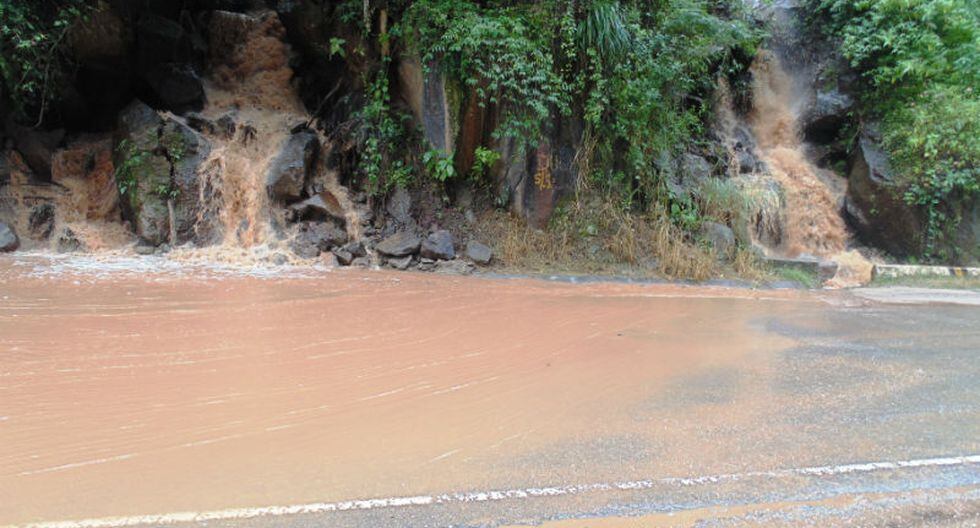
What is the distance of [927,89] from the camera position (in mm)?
10219

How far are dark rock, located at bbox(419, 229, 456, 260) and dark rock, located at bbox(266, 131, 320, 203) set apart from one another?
2.43m

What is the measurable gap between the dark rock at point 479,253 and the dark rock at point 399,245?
738mm

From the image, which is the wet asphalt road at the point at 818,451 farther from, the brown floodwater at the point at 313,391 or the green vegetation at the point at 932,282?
the green vegetation at the point at 932,282

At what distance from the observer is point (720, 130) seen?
1183 cm

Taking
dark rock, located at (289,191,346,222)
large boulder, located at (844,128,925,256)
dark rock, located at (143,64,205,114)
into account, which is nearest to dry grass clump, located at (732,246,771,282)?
large boulder, located at (844,128,925,256)

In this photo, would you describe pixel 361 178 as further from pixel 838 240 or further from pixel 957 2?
pixel 957 2

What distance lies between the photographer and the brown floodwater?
2.24 m

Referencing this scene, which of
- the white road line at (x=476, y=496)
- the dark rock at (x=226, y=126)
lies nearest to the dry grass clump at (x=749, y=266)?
→ the white road line at (x=476, y=496)

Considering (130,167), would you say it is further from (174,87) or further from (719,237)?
(719,237)

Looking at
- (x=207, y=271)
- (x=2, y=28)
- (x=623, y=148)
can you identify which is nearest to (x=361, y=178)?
(x=207, y=271)

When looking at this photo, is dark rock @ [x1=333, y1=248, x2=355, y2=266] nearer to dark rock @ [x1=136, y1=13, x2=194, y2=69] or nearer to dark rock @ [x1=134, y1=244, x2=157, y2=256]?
dark rock @ [x1=134, y1=244, x2=157, y2=256]

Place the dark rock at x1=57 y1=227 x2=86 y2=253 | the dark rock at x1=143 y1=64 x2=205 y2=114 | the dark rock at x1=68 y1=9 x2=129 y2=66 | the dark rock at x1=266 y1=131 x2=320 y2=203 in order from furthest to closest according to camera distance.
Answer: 1. the dark rock at x1=143 y1=64 x2=205 y2=114
2. the dark rock at x1=266 y1=131 x2=320 y2=203
3. the dark rock at x1=68 y1=9 x2=129 y2=66
4. the dark rock at x1=57 y1=227 x2=86 y2=253

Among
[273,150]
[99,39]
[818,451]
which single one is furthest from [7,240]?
[818,451]

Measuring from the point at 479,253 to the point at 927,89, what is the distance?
8808 mm
